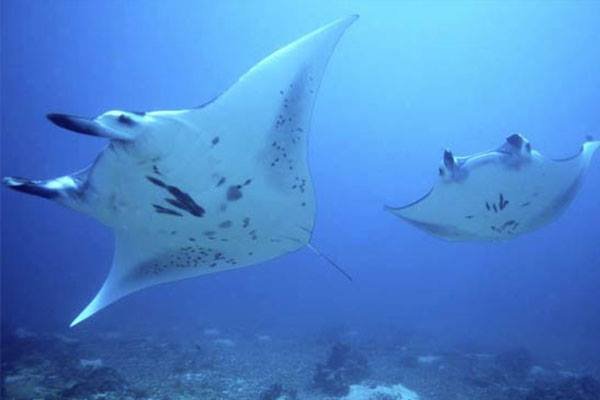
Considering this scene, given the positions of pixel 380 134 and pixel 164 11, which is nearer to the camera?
pixel 164 11

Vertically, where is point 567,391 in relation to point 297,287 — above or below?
below

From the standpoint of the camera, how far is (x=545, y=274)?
222 ft

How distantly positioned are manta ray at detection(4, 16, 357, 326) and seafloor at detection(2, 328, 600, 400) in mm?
5159

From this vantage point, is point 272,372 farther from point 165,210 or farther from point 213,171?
point 213,171

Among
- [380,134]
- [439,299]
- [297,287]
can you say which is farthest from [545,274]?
[297,287]

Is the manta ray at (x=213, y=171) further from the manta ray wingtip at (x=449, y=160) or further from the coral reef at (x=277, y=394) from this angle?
the coral reef at (x=277, y=394)

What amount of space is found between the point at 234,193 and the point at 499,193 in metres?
2.64

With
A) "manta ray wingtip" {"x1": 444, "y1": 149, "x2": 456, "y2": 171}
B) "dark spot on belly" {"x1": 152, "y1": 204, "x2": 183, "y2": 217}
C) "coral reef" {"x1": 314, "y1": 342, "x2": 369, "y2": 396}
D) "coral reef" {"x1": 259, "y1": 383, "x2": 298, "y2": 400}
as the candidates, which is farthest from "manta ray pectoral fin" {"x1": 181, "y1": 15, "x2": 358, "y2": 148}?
"coral reef" {"x1": 314, "y1": 342, "x2": 369, "y2": 396}

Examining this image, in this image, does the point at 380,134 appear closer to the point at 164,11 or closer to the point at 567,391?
the point at 164,11

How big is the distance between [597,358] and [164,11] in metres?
39.5

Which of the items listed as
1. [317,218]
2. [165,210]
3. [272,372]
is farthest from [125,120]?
[317,218]

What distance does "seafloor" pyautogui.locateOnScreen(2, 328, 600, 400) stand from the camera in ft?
27.1

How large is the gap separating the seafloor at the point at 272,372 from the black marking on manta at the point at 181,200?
5.61 meters

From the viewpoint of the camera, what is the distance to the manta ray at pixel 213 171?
3.01m
